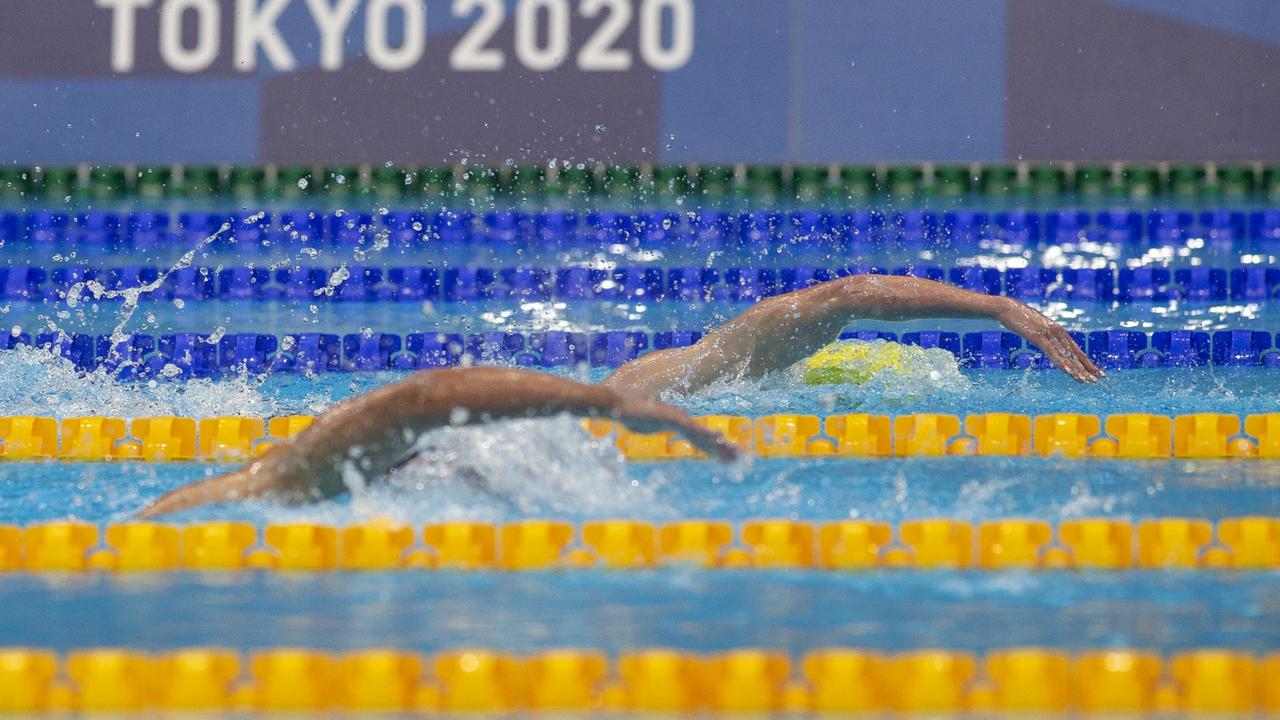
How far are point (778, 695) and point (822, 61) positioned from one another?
18.2 feet

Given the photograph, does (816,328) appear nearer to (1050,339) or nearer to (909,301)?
(909,301)

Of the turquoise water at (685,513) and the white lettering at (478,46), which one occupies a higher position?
the white lettering at (478,46)

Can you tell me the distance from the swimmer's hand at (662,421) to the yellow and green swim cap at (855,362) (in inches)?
78.8

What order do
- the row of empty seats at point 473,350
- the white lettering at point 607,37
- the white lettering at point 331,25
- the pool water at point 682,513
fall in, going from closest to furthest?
the pool water at point 682,513, the row of empty seats at point 473,350, the white lettering at point 607,37, the white lettering at point 331,25

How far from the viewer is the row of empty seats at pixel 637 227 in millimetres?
7543

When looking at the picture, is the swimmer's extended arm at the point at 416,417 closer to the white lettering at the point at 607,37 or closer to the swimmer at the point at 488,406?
the swimmer at the point at 488,406

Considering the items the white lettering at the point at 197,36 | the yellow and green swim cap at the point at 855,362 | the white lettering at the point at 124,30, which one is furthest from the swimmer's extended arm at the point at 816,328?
the white lettering at the point at 124,30

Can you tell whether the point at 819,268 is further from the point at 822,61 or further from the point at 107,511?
the point at 107,511

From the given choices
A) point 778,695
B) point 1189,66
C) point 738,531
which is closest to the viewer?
point 778,695

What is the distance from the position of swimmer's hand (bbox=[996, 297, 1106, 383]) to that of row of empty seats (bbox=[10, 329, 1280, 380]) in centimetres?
197

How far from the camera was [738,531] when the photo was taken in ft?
12.3

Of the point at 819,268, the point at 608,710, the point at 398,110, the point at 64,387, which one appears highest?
the point at 398,110

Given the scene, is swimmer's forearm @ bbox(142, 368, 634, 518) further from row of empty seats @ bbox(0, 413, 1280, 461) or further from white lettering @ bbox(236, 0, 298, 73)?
white lettering @ bbox(236, 0, 298, 73)

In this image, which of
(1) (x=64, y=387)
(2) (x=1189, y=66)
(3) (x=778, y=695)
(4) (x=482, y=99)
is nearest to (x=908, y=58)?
(2) (x=1189, y=66)
